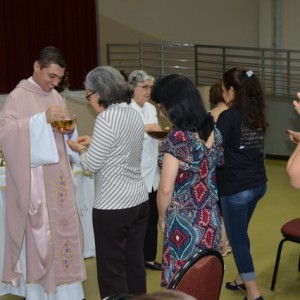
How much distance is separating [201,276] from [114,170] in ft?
4.00

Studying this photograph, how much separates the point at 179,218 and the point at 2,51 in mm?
6782

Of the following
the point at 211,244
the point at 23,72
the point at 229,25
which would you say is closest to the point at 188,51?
the point at 229,25

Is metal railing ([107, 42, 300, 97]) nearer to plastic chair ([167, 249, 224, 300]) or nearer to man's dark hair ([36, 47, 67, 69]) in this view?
man's dark hair ([36, 47, 67, 69])

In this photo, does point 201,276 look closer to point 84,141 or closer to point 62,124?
point 62,124

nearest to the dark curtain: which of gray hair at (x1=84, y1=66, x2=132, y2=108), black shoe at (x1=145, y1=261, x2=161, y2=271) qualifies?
black shoe at (x1=145, y1=261, x2=161, y2=271)

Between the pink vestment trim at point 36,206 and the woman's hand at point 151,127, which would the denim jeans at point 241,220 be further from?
the pink vestment trim at point 36,206

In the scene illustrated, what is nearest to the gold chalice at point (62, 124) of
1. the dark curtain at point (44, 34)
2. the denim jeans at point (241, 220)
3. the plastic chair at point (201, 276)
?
the denim jeans at point (241, 220)

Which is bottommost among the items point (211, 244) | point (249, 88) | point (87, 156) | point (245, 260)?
point (245, 260)

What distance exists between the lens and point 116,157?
3494mm

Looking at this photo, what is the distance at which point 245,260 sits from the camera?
165 inches

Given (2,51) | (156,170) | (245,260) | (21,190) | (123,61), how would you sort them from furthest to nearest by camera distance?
1. (123,61)
2. (2,51)
3. (156,170)
4. (245,260)
5. (21,190)

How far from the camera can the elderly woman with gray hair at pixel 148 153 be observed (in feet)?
→ 15.9

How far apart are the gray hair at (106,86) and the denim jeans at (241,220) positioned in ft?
3.30

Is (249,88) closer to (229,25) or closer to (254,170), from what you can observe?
(254,170)
